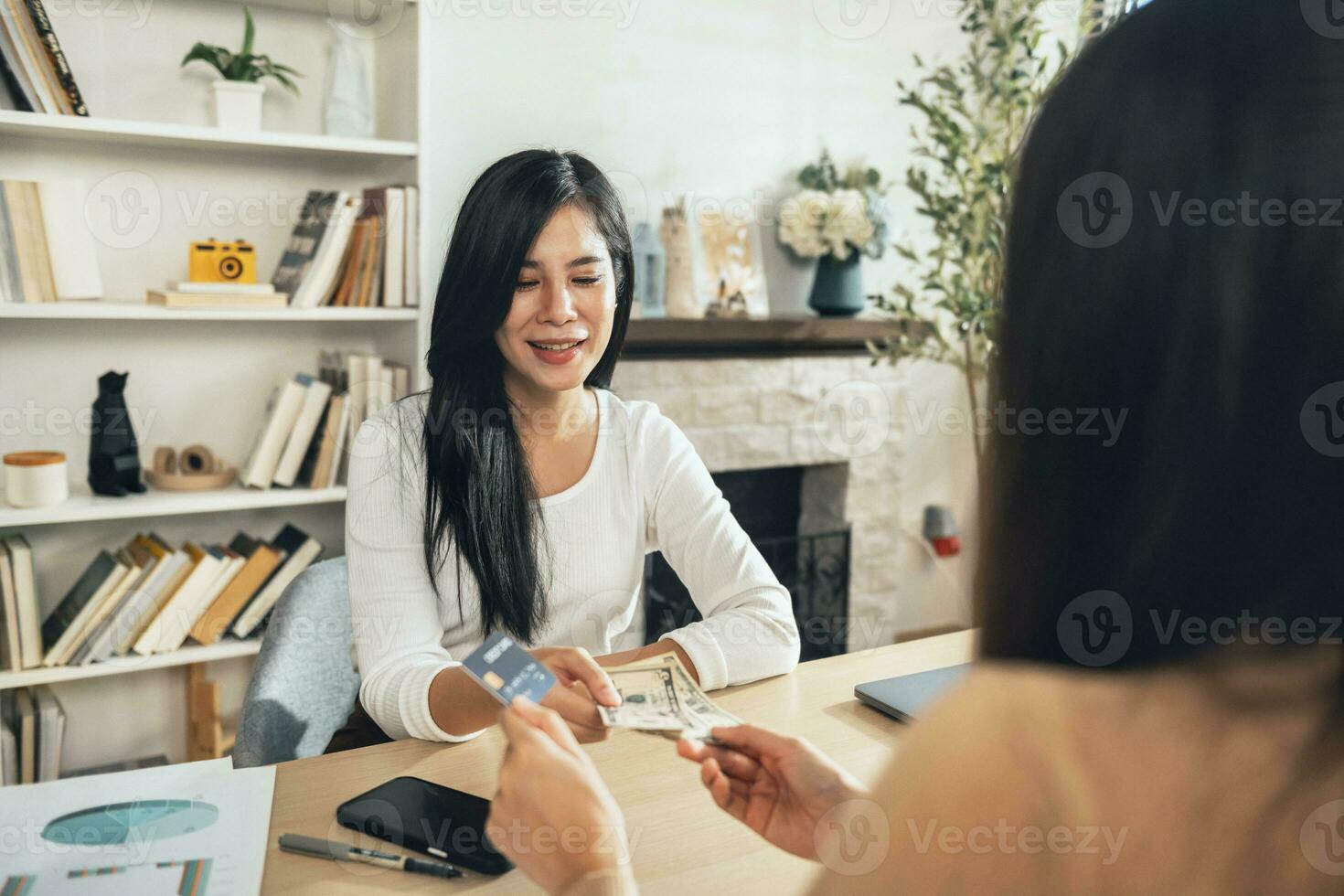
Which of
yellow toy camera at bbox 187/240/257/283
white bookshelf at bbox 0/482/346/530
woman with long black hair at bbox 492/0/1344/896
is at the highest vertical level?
yellow toy camera at bbox 187/240/257/283

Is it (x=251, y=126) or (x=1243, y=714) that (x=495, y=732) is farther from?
(x=251, y=126)

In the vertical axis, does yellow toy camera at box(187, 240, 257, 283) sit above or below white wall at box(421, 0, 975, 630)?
below

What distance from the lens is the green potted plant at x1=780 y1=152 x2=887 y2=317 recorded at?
2959 mm

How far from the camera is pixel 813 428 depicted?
314cm

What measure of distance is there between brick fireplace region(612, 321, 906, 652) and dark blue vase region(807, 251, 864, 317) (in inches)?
5.4

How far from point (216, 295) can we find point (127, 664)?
82cm

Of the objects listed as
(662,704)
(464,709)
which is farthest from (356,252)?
(662,704)

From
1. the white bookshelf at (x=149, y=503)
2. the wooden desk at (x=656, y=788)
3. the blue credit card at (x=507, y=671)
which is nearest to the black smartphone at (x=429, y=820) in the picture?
the wooden desk at (x=656, y=788)

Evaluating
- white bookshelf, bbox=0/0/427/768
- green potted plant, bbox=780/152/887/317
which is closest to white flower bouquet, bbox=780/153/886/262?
green potted plant, bbox=780/152/887/317

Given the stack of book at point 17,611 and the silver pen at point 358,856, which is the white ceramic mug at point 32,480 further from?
the silver pen at point 358,856

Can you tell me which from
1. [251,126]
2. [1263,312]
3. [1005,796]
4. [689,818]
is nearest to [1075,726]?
[1005,796]

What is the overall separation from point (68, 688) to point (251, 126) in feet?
4.51

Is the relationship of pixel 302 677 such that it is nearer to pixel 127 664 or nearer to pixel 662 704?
pixel 662 704

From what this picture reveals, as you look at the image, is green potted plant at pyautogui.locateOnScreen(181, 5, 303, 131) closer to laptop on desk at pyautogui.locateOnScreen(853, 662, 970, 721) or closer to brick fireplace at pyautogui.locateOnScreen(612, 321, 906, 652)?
brick fireplace at pyautogui.locateOnScreen(612, 321, 906, 652)
